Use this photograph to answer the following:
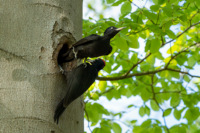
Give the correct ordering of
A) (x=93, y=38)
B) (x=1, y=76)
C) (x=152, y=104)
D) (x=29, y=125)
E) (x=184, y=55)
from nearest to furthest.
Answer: (x=29, y=125), (x=1, y=76), (x=93, y=38), (x=184, y=55), (x=152, y=104)

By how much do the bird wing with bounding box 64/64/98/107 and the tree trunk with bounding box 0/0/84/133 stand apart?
0.07 m

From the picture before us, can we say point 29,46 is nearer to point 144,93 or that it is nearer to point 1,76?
point 1,76

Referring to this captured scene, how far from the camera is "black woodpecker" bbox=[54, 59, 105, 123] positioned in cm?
222

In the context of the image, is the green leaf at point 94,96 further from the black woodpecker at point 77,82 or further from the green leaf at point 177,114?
the green leaf at point 177,114

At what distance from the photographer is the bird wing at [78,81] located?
237cm

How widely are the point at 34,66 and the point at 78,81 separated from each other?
2.16 ft

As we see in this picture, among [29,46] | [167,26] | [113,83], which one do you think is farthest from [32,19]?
[113,83]

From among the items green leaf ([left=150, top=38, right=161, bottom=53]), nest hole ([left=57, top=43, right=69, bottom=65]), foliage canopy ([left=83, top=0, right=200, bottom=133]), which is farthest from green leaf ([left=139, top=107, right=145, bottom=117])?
nest hole ([left=57, top=43, right=69, bottom=65])

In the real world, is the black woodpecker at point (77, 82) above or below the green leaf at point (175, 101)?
below

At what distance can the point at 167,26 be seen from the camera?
3393mm

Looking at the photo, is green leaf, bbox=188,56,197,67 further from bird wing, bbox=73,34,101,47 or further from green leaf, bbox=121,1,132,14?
bird wing, bbox=73,34,101,47

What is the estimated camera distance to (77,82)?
8.93 ft

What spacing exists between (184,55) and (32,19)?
317cm

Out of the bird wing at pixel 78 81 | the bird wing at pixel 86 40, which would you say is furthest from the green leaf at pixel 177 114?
the bird wing at pixel 86 40
